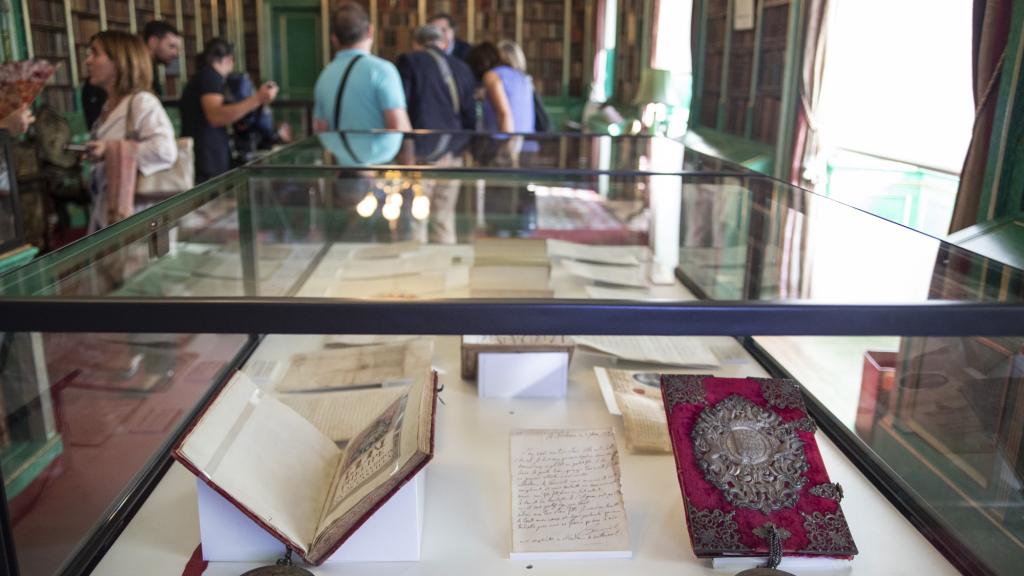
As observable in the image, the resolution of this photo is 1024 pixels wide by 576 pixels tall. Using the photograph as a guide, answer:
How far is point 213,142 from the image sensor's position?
4.33m

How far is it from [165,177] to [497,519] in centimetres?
307

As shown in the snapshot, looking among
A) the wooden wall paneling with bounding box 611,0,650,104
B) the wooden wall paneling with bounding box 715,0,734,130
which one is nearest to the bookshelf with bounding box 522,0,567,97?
the wooden wall paneling with bounding box 611,0,650,104

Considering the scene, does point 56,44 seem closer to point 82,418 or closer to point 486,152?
point 486,152

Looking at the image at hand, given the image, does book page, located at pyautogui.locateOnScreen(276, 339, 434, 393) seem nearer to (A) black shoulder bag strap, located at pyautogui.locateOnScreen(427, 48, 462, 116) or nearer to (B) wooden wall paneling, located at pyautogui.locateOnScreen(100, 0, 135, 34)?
(A) black shoulder bag strap, located at pyautogui.locateOnScreen(427, 48, 462, 116)

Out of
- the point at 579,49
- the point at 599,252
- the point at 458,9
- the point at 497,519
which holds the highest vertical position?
the point at 458,9

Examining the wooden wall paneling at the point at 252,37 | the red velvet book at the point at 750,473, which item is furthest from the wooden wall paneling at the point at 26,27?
the red velvet book at the point at 750,473

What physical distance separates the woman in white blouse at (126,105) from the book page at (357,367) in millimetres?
2036

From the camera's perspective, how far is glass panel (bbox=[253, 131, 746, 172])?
2.30 meters

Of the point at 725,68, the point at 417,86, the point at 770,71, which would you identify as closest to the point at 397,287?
the point at 417,86

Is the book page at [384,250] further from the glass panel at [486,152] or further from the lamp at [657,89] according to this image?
the lamp at [657,89]

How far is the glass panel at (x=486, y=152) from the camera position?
2301mm

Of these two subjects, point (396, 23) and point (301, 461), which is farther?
point (396, 23)

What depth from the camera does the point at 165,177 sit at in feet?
12.4

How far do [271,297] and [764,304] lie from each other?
0.54 m
